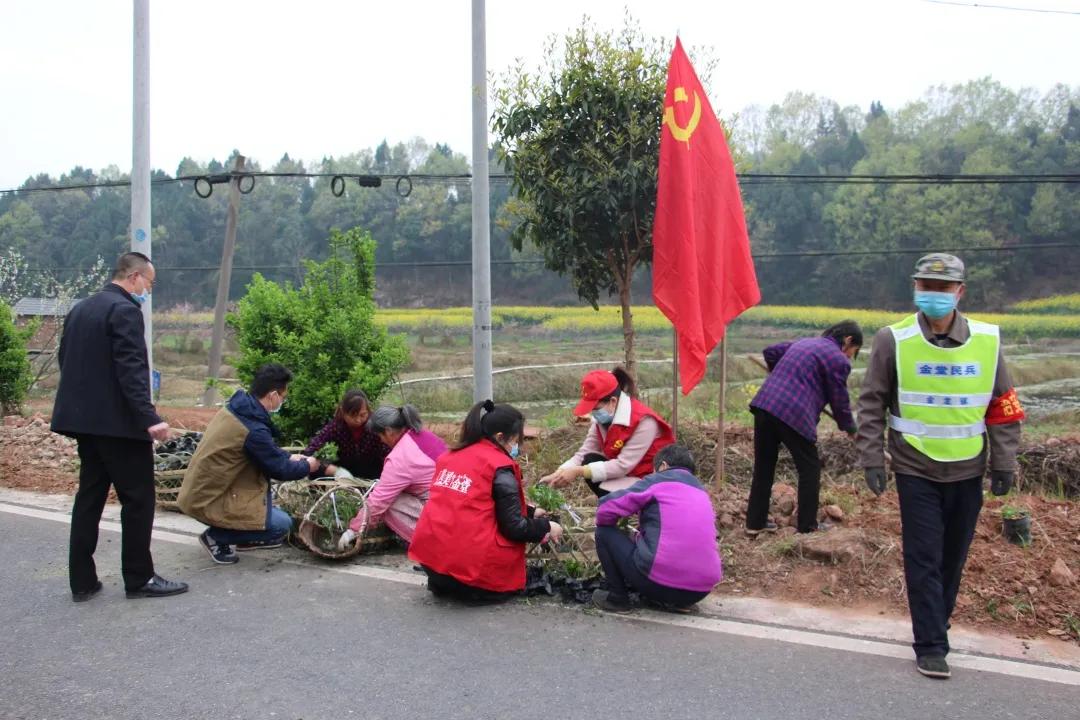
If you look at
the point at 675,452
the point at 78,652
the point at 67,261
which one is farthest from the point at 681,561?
the point at 67,261

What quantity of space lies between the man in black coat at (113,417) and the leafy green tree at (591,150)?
3446 millimetres

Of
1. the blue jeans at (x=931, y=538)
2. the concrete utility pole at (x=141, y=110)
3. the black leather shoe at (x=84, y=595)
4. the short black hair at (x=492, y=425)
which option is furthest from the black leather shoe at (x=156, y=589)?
the concrete utility pole at (x=141, y=110)

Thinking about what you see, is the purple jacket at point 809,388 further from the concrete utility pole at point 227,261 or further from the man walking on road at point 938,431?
the concrete utility pole at point 227,261

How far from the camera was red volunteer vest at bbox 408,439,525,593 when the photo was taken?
504cm

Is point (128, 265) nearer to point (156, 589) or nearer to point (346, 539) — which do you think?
point (156, 589)

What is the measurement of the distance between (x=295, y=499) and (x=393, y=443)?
3.09 feet

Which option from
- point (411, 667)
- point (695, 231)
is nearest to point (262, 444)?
point (411, 667)

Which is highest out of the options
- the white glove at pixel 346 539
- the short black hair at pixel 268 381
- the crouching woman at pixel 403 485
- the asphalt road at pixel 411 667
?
the short black hair at pixel 268 381

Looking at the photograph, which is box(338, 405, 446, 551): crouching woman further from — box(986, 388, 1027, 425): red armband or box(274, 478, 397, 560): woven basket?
box(986, 388, 1027, 425): red armband

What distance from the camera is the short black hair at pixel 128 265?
5.32 meters

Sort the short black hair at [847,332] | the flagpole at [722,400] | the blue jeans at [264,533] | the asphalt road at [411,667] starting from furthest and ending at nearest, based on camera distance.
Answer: the flagpole at [722,400] → the short black hair at [847,332] → the blue jeans at [264,533] → the asphalt road at [411,667]

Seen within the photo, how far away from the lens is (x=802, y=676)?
4230 millimetres

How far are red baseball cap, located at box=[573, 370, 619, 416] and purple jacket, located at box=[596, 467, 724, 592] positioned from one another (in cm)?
102

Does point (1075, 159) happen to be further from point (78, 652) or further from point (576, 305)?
point (78, 652)
